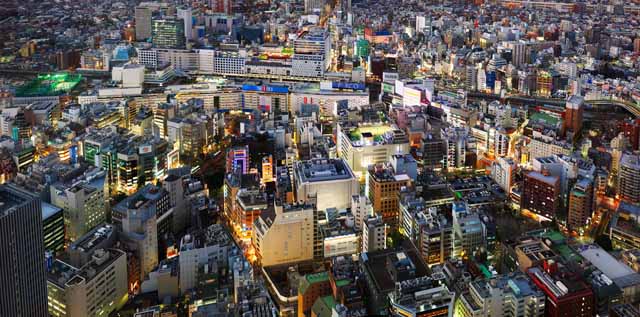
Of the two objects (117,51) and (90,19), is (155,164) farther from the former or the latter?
(90,19)

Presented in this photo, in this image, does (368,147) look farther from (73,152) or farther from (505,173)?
(73,152)

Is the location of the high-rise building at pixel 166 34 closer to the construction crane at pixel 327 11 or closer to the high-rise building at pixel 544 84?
the construction crane at pixel 327 11

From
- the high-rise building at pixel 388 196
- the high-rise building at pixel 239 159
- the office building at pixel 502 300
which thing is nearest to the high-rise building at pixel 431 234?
the high-rise building at pixel 388 196

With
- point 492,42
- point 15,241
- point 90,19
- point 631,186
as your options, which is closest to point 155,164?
point 15,241

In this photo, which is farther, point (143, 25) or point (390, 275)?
point (143, 25)

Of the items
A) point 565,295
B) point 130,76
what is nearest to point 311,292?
point 565,295

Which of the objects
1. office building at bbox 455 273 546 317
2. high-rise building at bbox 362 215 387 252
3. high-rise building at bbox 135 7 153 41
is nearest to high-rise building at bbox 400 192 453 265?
high-rise building at bbox 362 215 387 252
